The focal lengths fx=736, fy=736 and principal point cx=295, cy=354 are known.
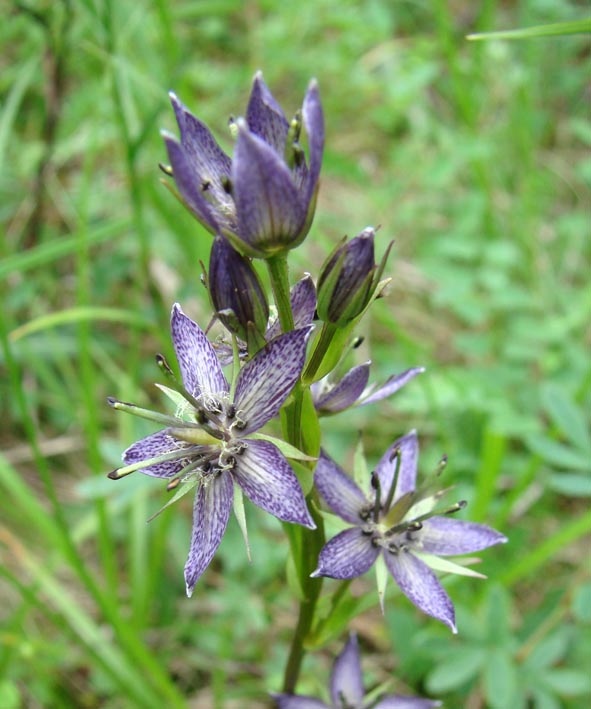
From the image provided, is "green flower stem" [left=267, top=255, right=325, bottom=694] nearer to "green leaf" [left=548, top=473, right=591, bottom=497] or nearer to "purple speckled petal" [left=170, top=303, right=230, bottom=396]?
"purple speckled petal" [left=170, top=303, right=230, bottom=396]

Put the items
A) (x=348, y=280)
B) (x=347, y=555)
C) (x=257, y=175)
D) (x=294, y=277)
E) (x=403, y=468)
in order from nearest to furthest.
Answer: (x=257, y=175) → (x=348, y=280) → (x=347, y=555) → (x=403, y=468) → (x=294, y=277)

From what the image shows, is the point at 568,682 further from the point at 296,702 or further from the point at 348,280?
the point at 348,280

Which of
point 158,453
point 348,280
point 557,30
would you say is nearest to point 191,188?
point 348,280

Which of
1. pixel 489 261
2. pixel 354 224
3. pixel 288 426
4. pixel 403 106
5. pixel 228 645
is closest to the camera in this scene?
pixel 288 426

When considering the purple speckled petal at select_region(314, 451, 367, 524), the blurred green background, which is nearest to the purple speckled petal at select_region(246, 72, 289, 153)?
the purple speckled petal at select_region(314, 451, 367, 524)

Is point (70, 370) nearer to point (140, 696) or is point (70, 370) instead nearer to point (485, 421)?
point (140, 696)

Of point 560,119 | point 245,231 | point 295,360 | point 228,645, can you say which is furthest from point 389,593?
point 560,119
